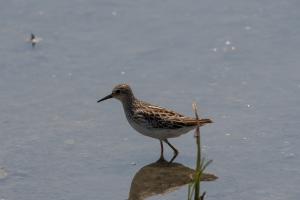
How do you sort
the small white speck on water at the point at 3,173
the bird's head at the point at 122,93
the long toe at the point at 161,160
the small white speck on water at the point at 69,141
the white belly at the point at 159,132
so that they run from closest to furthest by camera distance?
the small white speck on water at the point at 3,173 < the long toe at the point at 161,160 < the white belly at the point at 159,132 < the small white speck on water at the point at 69,141 < the bird's head at the point at 122,93

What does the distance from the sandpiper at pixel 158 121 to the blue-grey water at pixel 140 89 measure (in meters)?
0.26

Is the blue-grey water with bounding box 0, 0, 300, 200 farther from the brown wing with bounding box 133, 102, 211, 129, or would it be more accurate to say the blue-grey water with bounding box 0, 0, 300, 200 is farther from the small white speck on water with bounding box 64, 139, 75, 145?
the brown wing with bounding box 133, 102, 211, 129

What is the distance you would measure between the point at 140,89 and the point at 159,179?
2515 millimetres

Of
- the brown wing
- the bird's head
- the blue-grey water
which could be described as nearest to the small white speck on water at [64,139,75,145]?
the blue-grey water

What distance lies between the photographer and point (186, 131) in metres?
12.6

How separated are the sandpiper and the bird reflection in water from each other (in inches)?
7.9

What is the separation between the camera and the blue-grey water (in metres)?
11.9

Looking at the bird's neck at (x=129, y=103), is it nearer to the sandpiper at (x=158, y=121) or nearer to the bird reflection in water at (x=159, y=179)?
the sandpiper at (x=158, y=121)

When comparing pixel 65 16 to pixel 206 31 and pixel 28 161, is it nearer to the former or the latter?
pixel 206 31

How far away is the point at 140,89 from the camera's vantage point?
14.2 metres

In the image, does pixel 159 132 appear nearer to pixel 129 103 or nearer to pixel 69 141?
pixel 129 103

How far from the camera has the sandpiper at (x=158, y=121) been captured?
12.5 m

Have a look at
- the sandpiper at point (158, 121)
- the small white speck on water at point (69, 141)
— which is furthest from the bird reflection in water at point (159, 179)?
the small white speck on water at point (69, 141)

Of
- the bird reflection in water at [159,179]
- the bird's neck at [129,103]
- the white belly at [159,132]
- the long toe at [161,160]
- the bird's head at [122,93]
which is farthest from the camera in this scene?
the bird's head at [122,93]
